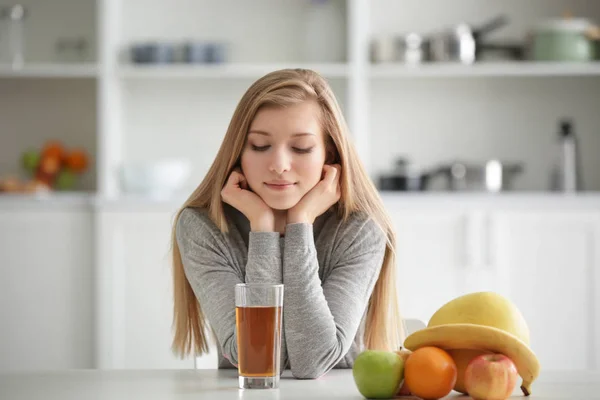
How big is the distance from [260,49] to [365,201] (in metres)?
2.32

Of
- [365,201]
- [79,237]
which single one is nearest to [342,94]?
[79,237]

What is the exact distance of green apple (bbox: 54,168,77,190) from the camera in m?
3.84

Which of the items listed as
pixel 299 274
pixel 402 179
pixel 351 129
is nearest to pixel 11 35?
pixel 351 129

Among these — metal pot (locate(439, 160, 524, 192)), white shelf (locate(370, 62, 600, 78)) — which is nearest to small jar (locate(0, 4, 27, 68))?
white shelf (locate(370, 62, 600, 78))

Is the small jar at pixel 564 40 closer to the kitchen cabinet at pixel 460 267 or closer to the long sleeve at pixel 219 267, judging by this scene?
the kitchen cabinet at pixel 460 267

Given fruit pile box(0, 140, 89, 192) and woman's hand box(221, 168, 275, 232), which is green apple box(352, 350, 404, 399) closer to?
woman's hand box(221, 168, 275, 232)

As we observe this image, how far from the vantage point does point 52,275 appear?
356 centimetres

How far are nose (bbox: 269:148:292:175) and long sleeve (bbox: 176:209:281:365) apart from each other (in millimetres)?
110

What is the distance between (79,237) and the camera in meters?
3.57

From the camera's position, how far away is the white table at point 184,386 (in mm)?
1130

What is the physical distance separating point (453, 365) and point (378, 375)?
0.09m

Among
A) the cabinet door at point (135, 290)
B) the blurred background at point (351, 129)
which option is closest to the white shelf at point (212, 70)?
the blurred background at point (351, 129)

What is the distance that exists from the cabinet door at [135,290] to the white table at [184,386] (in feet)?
7.29

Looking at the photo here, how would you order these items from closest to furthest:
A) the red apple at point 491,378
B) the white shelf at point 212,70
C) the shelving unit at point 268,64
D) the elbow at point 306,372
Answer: the red apple at point 491,378 < the elbow at point 306,372 < the white shelf at point 212,70 < the shelving unit at point 268,64
